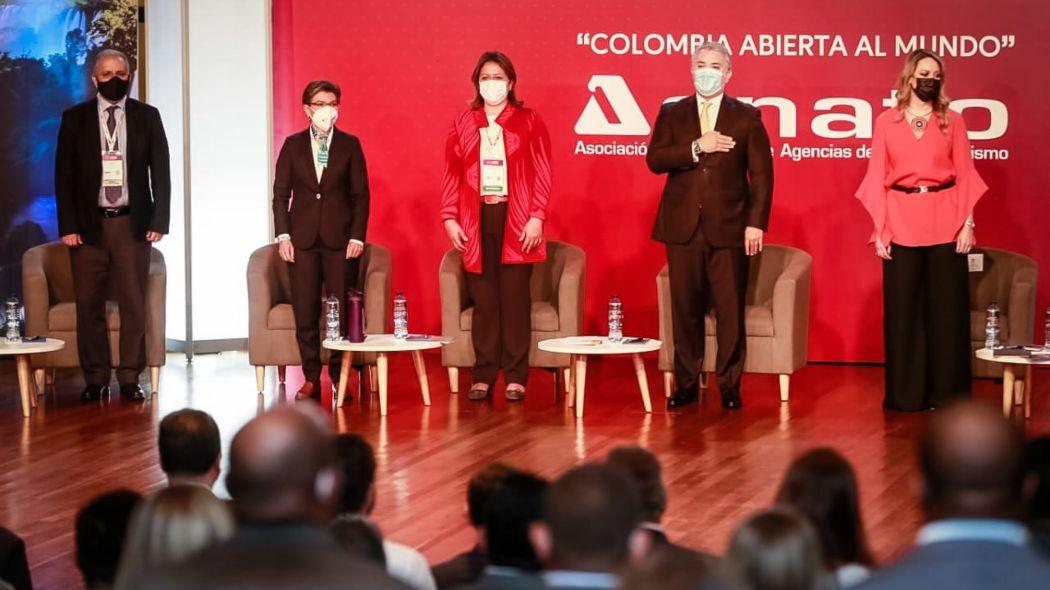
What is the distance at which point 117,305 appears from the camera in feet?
28.6

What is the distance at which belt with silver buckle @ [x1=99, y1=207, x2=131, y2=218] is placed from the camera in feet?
26.9

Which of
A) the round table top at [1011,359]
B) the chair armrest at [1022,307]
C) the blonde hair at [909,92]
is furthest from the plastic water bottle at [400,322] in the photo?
the chair armrest at [1022,307]

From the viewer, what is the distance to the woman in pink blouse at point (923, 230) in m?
7.57

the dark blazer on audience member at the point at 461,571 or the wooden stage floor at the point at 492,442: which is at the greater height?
the dark blazer on audience member at the point at 461,571

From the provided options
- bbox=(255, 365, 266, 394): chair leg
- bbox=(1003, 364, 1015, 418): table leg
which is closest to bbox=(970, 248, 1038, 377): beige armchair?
bbox=(1003, 364, 1015, 418): table leg

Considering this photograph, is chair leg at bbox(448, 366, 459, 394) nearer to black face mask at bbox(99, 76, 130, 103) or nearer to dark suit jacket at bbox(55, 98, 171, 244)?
dark suit jacket at bbox(55, 98, 171, 244)

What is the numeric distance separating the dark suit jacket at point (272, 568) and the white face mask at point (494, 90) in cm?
616

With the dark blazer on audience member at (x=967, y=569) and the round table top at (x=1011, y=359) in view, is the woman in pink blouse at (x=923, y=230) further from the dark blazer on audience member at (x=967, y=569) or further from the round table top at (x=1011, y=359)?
the dark blazer on audience member at (x=967, y=569)

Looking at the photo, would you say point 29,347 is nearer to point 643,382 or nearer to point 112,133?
point 112,133

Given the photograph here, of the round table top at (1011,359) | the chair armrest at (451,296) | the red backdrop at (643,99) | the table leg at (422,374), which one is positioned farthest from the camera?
the red backdrop at (643,99)

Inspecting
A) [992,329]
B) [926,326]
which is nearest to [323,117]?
[926,326]

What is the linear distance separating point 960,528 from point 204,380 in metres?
7.27

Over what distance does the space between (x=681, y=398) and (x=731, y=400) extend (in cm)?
26

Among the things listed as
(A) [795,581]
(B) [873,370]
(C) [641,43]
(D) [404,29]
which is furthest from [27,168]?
(A) [795,581]
